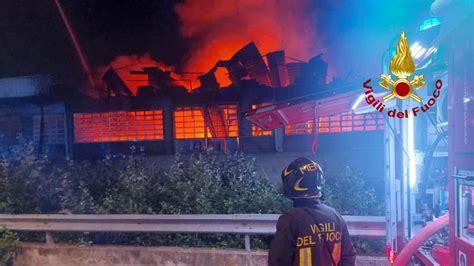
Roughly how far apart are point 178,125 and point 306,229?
15.3m

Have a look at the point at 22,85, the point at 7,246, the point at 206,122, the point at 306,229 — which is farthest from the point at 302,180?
the point at 22,85

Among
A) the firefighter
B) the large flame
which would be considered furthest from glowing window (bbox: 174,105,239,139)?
the firefighter

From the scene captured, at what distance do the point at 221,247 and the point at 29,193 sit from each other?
12.5 ft

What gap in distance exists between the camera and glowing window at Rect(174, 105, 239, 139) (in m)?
16.7

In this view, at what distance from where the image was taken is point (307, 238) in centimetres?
228

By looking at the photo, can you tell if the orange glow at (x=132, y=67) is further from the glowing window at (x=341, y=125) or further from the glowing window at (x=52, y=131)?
the glowing window at (x=341, y=125)

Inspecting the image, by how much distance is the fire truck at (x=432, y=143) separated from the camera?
6.88ft

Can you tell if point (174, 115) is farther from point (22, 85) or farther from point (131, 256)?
point (131, 256)

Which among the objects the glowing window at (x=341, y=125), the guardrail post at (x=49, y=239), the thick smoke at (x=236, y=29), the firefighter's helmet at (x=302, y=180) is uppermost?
the thick smoke at (x=236, y=29)

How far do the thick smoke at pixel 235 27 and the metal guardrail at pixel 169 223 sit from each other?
1602cm

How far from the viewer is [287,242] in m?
2.25

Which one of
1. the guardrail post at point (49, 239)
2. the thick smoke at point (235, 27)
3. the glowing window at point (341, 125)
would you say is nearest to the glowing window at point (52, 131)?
the thick smoke at point (235, 27)

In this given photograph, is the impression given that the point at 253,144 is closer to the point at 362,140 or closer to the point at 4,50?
the point at 362,140

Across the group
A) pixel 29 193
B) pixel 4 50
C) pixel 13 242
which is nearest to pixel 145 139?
pixel 4 50
